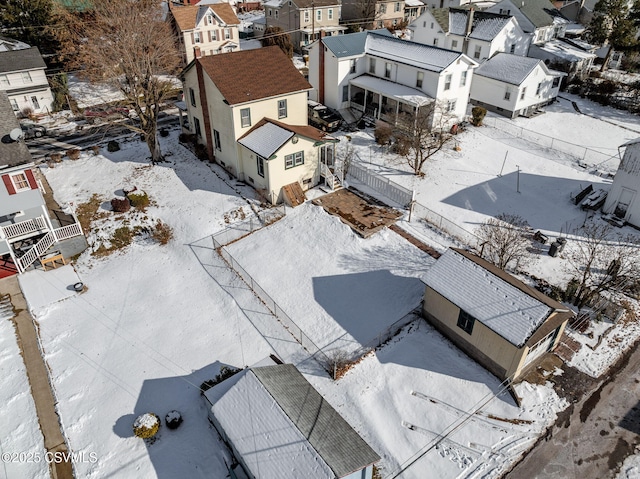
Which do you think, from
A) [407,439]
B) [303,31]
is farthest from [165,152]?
[303,31]

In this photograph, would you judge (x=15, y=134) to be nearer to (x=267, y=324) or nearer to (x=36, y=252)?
(x=36, y=252)

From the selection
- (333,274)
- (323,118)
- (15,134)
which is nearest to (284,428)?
(333,274)

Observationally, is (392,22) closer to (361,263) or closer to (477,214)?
(477,214)

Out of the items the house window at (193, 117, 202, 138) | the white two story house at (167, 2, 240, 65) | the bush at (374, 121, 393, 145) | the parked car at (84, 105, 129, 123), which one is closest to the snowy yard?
the bush at (374, 121, 393, 145)

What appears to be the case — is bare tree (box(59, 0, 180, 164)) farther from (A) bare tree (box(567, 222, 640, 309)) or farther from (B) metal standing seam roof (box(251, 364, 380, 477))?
(A) bare tree (box(567, 222, 640, 309))

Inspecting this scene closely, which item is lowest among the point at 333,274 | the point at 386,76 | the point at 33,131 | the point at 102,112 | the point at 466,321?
the point at 333,274

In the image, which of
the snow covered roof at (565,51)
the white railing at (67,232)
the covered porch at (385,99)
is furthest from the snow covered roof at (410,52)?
the white railing at (67,232)

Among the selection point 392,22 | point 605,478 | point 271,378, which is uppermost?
point 392,22
